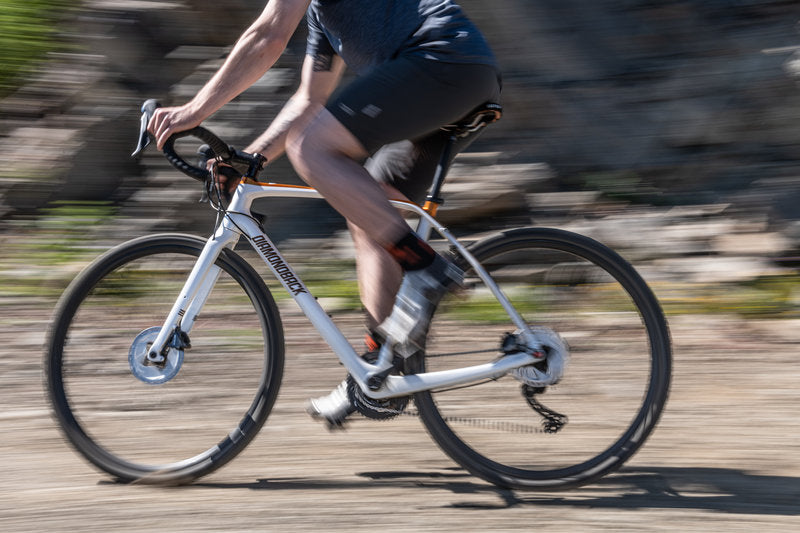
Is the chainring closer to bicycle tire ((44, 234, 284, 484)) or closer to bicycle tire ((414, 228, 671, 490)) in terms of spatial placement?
bicycle tire ((414, 228, 671, 490))

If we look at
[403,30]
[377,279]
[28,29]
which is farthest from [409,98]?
[28,29]

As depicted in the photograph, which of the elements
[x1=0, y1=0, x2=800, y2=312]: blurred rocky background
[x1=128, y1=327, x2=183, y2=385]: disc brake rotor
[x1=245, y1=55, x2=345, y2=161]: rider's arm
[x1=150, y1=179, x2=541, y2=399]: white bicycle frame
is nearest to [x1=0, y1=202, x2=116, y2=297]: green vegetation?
[x1=0, y1=0, x2=800, y2=312]: blurred rocky background

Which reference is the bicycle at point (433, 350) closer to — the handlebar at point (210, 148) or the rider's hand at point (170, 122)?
the handlebar at point (210, 148)

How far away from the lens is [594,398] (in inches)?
124

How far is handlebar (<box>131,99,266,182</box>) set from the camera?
2893mm

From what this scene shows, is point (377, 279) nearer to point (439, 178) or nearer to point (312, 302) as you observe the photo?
point (312, 302)

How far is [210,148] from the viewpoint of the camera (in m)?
3.09

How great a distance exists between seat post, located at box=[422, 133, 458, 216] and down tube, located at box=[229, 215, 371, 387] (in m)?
0.53

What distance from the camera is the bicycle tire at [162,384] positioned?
311 centimetres

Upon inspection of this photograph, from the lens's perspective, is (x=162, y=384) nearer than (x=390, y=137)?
No

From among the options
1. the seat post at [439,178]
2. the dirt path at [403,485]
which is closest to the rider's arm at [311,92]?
the seat post at [439,178]

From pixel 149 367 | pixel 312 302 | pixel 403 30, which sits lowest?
pixel 149 367

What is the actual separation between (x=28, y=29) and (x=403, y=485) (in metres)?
5.42

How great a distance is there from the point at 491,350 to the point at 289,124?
1.10m
